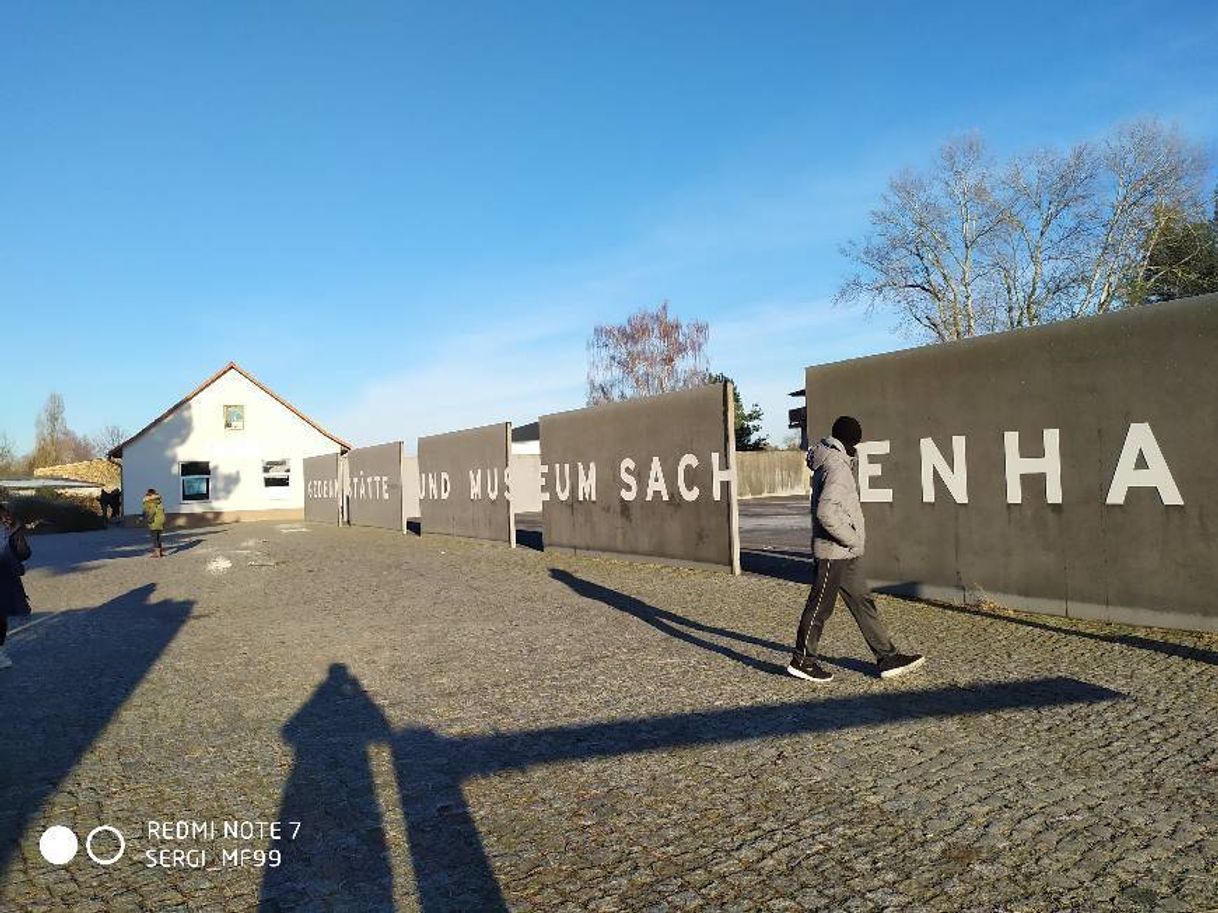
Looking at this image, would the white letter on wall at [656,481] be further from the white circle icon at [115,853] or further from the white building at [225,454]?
the white building at [225,454]

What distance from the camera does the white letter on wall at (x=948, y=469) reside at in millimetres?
8602

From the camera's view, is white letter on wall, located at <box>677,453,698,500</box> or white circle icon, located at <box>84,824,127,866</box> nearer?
white circle icon, located at <box>84,824,127,866</box>

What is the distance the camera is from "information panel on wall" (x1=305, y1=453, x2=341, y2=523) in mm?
32250

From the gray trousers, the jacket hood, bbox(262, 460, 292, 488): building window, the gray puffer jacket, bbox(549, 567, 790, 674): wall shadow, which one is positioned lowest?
bbox(549, 567, 790, 674): wall shadow

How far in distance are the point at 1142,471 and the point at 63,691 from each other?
915 cm

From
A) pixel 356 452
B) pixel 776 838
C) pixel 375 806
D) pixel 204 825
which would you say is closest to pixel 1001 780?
pixel 776 838

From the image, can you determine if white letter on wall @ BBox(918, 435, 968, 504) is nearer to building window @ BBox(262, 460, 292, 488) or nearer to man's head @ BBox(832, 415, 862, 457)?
man's head @ BBox(832, 415, 862, 457)

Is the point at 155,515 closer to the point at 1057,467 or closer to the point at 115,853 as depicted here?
the point at 115,853

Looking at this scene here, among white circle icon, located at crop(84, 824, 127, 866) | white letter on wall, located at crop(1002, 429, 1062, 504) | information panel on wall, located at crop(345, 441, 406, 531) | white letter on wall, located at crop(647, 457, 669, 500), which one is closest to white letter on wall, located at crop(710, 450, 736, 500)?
white letter on wall, located at crop(647, 457, 669, 500)

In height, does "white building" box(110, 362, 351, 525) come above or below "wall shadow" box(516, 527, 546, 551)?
above

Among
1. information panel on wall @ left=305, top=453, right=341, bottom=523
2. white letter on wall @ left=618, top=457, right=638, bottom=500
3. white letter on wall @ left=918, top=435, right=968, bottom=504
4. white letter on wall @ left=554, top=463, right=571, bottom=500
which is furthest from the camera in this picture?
information panel on wall @ left=305, top=453, right=341, bottom=523

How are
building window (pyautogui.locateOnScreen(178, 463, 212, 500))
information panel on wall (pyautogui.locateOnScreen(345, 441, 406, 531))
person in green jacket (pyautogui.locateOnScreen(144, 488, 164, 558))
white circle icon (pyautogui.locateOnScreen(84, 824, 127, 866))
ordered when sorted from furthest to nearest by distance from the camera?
building window (pyautogui.locateOnScreen(178, 463, 212, 500)) → information panel on wall (pyautogui.locateOnScreen(345, 441, 406, 531)) → person in green jacket (pyautogui.locateOnScreen(144, 488, 164, 558)) → white circle icon (pyautogui.locateOnScreen(84, 824, 127, 866))

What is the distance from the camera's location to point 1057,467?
7.80 m

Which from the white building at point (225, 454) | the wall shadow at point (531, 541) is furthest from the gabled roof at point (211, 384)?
the wall shadow at point (531, 541)
